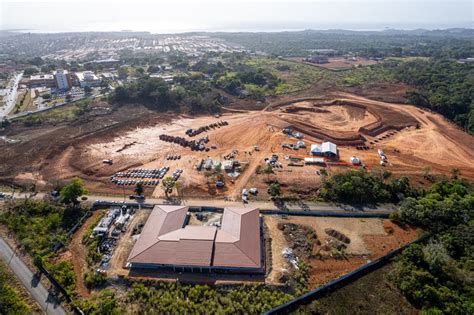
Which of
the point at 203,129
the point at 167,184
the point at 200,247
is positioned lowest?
the point at 200,247

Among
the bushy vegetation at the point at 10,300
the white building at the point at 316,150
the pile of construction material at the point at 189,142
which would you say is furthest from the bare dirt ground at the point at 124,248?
the white building at the point at 316,150

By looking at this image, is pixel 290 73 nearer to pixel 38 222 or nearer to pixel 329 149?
pixel 329 149

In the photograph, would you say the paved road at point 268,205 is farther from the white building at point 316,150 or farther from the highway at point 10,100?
the highway at point 10,100

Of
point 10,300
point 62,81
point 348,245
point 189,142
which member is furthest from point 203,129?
point 62,81

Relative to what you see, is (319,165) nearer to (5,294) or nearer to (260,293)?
(260,293)

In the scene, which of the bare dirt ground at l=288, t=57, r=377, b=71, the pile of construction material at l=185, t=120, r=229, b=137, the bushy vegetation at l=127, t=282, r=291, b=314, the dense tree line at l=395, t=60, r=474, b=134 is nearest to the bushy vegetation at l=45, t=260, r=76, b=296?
the bushy vegetation at l=127, t=282, r=291, b=314

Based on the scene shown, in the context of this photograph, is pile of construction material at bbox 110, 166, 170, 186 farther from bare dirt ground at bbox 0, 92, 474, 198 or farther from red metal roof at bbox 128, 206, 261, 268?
red metal roof at bbox 128, 206, 261, 268

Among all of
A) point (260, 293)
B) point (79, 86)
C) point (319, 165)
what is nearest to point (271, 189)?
point (319, 165)
